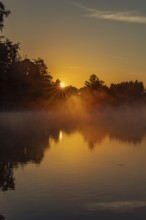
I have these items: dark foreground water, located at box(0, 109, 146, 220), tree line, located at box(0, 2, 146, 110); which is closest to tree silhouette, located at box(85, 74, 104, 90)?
tree line, located at box(0, 2, 146, 110)

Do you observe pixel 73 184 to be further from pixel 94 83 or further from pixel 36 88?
pixel 94 83

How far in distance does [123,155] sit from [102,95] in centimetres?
13478

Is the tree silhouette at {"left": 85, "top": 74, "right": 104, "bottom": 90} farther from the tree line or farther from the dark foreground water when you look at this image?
the dark foreground water

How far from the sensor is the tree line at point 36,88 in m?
61.2

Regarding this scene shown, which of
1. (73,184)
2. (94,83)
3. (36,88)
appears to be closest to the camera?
(73,184)

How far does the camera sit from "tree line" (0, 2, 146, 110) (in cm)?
6123

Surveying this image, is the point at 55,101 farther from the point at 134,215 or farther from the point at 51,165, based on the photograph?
the point at 134,215

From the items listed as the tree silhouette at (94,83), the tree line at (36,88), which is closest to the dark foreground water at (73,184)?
the tree line at (36,88)

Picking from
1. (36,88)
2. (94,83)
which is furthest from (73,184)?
(94,83)

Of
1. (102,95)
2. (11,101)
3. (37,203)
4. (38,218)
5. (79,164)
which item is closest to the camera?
(38,218)

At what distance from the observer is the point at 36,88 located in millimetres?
103625

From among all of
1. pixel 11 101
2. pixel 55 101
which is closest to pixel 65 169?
pixel 11 101

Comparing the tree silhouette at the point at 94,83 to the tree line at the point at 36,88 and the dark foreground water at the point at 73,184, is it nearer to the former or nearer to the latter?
the tree line at the point at 36,88

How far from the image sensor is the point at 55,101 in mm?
121688
